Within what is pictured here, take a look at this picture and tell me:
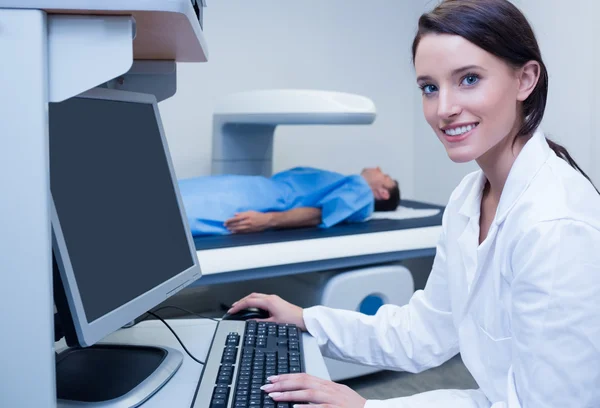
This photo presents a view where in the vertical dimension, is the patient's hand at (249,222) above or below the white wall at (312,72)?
below

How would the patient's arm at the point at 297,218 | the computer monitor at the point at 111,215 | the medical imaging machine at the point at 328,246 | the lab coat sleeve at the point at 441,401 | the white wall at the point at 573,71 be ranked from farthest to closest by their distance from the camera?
1. the white wall at the point at 573,71
2. the patient's arm at the point at 297,218
3. the medical imaging machine at the point at 328,246
4. the lab coat sleeve at the point at 441,401
5. the computer monitor at the point at 111,215

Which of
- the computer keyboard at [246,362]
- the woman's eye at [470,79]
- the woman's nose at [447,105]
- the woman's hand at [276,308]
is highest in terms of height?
the woman's eye at [470,79]

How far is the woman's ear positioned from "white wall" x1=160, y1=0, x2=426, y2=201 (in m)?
1.80

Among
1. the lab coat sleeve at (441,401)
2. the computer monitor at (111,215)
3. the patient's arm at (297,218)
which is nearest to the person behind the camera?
the computer monitor at (111,215)

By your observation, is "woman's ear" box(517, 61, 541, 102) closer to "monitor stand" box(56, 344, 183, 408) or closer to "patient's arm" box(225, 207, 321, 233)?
"monitor stand" box(56, 344, 183, 408)

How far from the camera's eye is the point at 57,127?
2.12ft

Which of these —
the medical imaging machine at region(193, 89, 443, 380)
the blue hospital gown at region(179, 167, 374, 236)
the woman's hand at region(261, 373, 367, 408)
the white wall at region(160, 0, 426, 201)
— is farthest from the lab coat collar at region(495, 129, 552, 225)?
the white wall at region(160, 0, 426, 201)

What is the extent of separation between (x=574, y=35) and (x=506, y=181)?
163 centimetres

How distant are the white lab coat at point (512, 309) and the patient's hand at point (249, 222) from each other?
3.03 ft

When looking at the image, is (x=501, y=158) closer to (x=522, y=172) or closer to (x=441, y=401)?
(x=522, y=172)

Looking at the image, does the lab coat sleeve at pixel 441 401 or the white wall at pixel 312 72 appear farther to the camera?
the white wall at pixel 312 72

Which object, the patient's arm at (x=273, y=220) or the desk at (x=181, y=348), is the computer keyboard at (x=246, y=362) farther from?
the patient's arm at (x=273, y=220)

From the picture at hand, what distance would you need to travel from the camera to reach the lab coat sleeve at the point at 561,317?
688mm

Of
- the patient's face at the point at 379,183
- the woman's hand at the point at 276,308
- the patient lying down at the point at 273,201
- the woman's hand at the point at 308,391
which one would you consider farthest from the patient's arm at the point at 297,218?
the woman's hand at the point at 308,391
